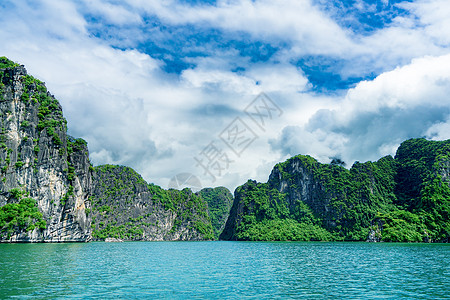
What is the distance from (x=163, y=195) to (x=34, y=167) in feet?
402

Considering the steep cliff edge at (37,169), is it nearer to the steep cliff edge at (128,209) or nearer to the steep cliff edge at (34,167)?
the steep cliff edge at (34,167)

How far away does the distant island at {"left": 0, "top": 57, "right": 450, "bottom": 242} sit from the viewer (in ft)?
253

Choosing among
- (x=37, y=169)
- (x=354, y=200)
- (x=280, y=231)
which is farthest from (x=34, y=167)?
(x=354, y=200)

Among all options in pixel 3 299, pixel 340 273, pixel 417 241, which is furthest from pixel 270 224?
pixel 3 299

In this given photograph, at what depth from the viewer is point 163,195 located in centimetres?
19925

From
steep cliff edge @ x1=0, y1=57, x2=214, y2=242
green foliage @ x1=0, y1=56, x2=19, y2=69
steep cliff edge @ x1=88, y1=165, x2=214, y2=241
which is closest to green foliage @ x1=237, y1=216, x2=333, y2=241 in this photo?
steep cliff edge @ x1=88, y1=165, x2=214, y2=241

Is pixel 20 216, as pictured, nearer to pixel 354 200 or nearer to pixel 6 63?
pixel 6 63

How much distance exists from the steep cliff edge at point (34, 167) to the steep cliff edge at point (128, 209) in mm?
59135

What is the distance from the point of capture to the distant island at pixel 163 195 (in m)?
77.2

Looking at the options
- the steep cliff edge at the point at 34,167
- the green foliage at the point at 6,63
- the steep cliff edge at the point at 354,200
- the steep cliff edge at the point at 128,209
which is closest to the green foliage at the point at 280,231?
the steep cliff edge at the point at 354,200

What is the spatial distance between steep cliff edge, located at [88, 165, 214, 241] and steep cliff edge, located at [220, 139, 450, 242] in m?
40.1

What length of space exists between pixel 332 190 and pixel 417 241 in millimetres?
57807

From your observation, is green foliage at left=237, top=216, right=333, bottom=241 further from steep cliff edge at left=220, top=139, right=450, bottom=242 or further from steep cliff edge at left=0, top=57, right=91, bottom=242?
steep cliff edge at left=0, top=57, right=91, bottom=242

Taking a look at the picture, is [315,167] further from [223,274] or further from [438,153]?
[223,274]
